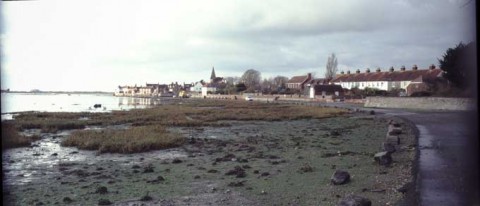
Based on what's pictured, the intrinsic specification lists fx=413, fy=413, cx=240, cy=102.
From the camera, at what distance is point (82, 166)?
14.7 metres

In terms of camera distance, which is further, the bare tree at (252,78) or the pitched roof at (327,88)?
the bare tree at (252,78)

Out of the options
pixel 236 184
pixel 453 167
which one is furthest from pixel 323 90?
pixel 453 167

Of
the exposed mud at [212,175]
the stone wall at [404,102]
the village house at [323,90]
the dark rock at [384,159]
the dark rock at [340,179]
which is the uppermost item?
the village house at [323,90]

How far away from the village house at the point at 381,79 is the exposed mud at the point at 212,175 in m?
66.9

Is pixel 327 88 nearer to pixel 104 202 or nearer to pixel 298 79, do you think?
pixel 298 79

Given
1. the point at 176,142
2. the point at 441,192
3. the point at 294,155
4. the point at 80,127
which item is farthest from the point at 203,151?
the point at 80,127

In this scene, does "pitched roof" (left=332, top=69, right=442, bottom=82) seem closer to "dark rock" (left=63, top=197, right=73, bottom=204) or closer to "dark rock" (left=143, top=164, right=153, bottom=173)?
"dark rock" (left=143, top=164, right=153, bottom=173)

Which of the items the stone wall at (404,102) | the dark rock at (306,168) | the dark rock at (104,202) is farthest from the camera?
the stone wall at (404,102)

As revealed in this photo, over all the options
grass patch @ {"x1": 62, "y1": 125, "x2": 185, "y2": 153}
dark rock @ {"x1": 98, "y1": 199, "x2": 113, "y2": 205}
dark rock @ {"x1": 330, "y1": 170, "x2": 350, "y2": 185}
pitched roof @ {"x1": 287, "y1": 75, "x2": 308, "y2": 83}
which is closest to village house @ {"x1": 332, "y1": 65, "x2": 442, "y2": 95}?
pitched roof @ {"x1": 287, "y1": 75, "x2": 308, "y2": 83}

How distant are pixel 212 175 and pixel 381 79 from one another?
90460mm

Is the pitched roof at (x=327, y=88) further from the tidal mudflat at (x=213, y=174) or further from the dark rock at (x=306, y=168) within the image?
the dark rock at (x=306, y=168)

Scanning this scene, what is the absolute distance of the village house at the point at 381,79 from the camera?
84.8 metres

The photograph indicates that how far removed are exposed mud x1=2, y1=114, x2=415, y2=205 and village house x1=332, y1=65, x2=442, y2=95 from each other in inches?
2636

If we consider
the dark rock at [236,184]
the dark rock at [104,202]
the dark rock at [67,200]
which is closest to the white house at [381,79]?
the dark rock at [236,184]
